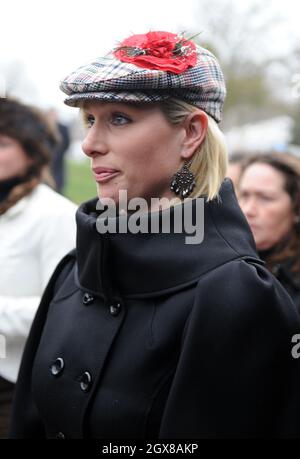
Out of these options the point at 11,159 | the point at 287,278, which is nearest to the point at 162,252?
the point at 287,278

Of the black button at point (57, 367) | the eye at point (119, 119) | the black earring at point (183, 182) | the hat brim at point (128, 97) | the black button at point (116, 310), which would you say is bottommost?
the black button at point (57, 367)

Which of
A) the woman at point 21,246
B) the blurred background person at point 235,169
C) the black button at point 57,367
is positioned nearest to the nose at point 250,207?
the blurred background person at point 235,169

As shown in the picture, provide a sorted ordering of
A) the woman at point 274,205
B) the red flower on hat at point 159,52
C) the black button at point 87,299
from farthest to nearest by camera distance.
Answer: the woman at point 274,205 → the black button at point 87,299 → the red flower on hat at point 159,52

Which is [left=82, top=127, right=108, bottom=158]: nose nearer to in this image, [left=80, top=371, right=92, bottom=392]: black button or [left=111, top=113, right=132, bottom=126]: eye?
[left=111, top=113, right=132, bottom=126]: eye

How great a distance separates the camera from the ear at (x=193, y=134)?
222 cm

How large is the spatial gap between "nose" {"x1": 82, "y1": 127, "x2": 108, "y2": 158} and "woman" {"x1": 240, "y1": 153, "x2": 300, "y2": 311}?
5.30ft

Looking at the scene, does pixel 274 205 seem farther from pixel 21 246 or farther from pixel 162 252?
pixel 162 252

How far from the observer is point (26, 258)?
3.29 metres

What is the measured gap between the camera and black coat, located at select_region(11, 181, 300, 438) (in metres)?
2.06

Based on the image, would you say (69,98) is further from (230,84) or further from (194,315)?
(230,84)

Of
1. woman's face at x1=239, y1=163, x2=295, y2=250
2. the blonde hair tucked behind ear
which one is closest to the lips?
the blonde hair tucked behind ear

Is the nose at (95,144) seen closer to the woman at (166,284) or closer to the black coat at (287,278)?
the woman at (166,284)

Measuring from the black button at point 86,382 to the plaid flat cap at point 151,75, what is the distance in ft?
2.79

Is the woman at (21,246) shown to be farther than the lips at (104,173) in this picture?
Yes
